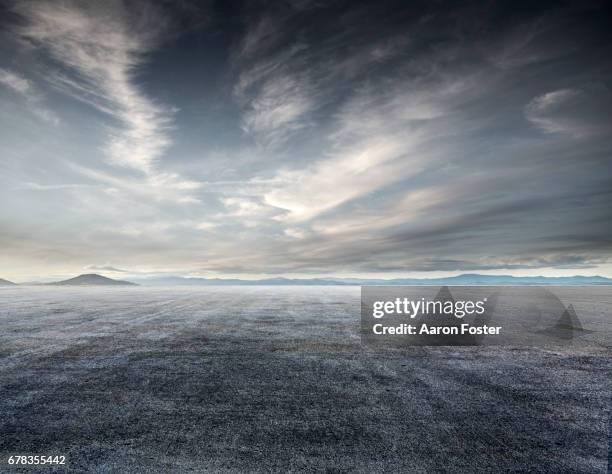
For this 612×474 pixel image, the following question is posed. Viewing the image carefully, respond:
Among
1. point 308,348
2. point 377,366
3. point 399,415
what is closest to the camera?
point 399,415

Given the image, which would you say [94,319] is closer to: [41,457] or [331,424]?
[41,457]

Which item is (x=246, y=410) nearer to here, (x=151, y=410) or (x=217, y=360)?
(x=151, y=410)

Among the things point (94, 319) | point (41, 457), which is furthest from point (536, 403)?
point (94, 319)

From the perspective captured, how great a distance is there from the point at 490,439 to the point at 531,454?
0.56 meters

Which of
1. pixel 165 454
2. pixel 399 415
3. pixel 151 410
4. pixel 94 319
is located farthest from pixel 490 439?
pixel 94 319

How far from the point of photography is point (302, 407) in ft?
20.9

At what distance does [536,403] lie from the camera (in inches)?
266

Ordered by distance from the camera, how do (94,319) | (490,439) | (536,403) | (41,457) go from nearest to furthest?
1. (41,457)
2. (490,439)
3. (536,403)
4. (94,319)

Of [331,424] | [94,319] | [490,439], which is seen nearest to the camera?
[490,439]

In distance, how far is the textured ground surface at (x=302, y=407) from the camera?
15.3ft

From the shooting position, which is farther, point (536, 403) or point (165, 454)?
point (536, 403)

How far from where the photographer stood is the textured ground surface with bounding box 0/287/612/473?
4648 mm

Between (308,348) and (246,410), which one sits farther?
(308,348)

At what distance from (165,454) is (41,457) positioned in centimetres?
184
